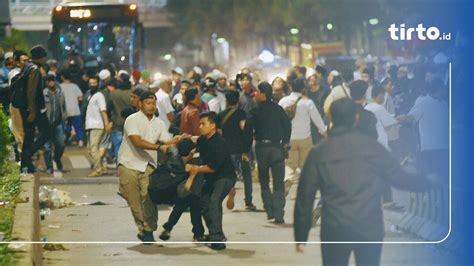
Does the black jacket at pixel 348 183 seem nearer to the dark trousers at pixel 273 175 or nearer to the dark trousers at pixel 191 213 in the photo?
the dark trousers at pixel 273 175

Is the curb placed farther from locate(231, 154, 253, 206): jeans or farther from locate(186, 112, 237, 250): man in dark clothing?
locate(231, 154, 253, 206): jeans

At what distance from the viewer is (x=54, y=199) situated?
11633mm

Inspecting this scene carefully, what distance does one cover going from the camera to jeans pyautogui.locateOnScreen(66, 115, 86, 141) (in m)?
11.8

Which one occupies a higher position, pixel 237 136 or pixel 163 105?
pixel 163 105

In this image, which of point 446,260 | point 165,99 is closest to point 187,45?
point 446,260

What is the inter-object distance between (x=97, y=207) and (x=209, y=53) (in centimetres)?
135

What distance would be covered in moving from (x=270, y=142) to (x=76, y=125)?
5.02 feet

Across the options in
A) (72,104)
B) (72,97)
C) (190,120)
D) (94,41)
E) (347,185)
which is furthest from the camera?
(72,104)

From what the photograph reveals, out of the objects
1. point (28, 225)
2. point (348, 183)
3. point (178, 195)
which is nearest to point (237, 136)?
point (178, 195)

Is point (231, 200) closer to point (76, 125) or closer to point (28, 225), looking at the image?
point (76, 125)

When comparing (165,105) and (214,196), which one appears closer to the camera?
(214,196)

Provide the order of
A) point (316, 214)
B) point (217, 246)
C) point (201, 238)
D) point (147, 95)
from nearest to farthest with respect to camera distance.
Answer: point (316, 214)
point (217, 246)
point (201, 238)
point (147, 95)

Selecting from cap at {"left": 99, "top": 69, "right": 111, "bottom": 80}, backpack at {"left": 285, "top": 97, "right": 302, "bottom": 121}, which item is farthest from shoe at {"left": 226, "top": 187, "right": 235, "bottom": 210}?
cap at {"left": 99, "top": 69, "right": 111, "bottom": 80}

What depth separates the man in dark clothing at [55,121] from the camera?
40.9ft
